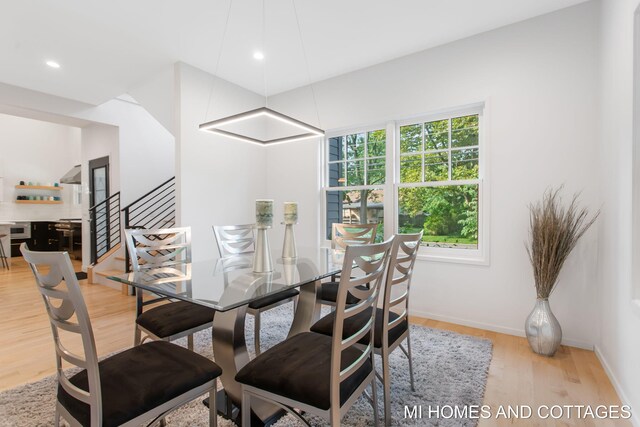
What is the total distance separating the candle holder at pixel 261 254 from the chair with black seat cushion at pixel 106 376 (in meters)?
0.71

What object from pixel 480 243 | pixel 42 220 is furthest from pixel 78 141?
pixel 480 243

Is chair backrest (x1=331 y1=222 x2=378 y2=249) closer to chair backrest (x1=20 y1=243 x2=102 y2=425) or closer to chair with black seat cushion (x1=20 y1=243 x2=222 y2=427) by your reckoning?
chair with black seat cushion (x1=20 y1=243 x2=222 y2=427)

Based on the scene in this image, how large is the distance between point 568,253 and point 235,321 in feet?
8.63

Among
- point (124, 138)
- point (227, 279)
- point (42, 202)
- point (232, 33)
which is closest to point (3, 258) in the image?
point (42, 202)

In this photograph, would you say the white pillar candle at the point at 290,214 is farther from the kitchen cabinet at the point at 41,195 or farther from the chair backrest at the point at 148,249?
the kitchen cabinet at the point at 41,195

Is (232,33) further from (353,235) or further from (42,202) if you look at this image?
(42,202)

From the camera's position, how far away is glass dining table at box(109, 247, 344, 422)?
154 cm

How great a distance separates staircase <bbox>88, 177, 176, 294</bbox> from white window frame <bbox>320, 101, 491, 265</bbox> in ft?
10.9

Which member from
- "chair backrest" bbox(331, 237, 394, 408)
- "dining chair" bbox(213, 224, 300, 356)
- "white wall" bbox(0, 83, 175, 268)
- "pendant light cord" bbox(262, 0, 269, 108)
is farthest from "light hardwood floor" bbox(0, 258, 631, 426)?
"pendant light cord" bbox(262, 0, 269, 108)

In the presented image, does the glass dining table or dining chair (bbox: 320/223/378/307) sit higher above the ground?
dining chair (bbox: 320/223/378/307)

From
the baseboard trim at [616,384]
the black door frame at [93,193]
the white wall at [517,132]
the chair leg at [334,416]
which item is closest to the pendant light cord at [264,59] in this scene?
the white wall at [517,132]

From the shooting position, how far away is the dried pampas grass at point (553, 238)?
251 centimetres

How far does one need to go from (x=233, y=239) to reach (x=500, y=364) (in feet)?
8.15

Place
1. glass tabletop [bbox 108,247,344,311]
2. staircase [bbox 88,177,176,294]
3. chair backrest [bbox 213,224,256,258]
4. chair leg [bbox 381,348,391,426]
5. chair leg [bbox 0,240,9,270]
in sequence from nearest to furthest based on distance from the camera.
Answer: glass tabletop [bbox 108,247,344,311]
chair leg [bbox 381,348,391,426]
chair backrest [bbox 213,224,256,258]
staircase [bbox 88,177,176,294]
chair leg [bbox 0,240,9,270]
